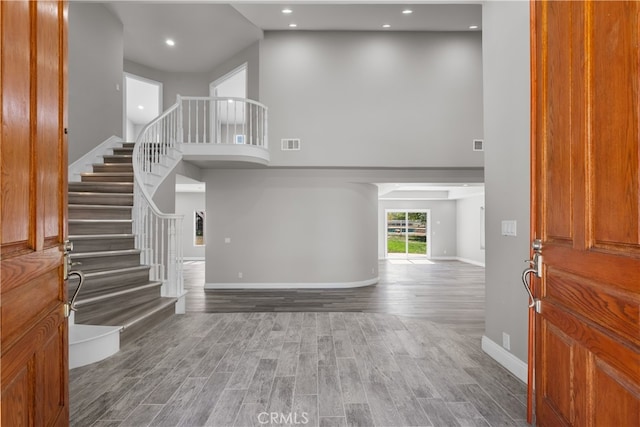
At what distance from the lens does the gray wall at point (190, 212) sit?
12.5 m

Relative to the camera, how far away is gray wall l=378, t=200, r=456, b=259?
12891 millimetres

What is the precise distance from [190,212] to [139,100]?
14.3 ft

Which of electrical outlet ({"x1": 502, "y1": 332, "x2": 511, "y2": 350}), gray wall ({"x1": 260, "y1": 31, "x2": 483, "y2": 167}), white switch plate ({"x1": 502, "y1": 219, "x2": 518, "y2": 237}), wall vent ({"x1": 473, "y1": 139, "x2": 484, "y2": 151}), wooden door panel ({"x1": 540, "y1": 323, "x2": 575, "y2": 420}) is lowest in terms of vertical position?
electrical outlet ({"x1": 502, "y1": 332, "x2": 511, "y2": 350})

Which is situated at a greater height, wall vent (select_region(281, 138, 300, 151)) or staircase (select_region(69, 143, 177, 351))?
wall vent (select_region(281, 138, 300, 151))

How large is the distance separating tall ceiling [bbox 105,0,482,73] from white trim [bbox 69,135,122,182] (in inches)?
95.9

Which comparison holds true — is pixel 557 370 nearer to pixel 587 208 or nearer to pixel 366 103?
pixel 587 208

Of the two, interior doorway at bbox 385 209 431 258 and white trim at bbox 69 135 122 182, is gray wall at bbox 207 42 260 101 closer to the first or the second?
white trim at bbox 69 135 122 182

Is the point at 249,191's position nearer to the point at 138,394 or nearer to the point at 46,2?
the point at 138,394

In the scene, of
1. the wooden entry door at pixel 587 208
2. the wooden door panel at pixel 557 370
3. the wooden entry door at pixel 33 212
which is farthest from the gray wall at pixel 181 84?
the wooden door panel at pixel 557 370

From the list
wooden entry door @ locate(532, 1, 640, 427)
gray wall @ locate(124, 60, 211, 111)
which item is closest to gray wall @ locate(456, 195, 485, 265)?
gray wall @ locate(124, 60, 211, 111)

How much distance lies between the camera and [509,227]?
264 centimetres

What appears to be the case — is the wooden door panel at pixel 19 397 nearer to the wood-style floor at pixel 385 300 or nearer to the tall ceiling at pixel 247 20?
the wood-style floor at pixel 385 300

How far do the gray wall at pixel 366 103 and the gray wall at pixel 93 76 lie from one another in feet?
9.39

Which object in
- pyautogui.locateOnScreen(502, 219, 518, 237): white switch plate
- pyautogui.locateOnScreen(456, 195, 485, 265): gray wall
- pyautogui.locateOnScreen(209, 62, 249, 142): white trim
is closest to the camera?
pyautogui.locateOnScreen(502, 219, 518, 237): white switch plate
